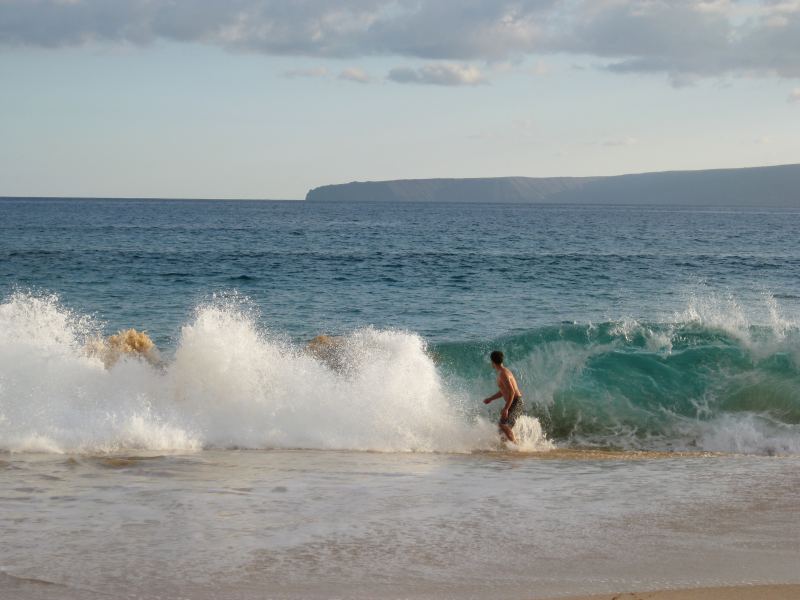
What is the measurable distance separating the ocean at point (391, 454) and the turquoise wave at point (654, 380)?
51mm

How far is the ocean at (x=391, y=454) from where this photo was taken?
20.8ft

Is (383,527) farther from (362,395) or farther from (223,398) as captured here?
(223,398)

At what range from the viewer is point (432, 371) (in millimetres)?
13188

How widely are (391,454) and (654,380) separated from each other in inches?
230

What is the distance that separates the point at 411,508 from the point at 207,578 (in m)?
2.29

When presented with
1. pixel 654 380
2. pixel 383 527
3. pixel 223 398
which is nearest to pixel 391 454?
pixel 223 398

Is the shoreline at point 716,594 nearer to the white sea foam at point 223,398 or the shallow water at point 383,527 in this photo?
the shallow water at point 383,527

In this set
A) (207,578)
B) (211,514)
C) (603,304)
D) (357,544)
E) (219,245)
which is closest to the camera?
(207,578)

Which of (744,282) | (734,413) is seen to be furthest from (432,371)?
(744,282)

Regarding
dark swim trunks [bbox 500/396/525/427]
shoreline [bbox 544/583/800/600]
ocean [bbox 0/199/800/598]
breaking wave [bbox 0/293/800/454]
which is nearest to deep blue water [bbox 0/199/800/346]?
ocean [bbox 0/199/800/598]

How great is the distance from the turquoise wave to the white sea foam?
1766 millimetres

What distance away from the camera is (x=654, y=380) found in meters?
14.8

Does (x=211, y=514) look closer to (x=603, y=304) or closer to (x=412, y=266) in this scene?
(x=603, y=304)

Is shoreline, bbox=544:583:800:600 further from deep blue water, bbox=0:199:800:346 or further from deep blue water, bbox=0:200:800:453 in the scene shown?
deep blue water, bbox=0:199:800:346
